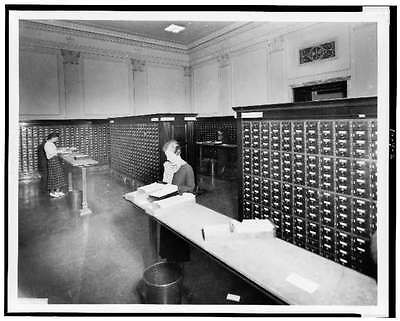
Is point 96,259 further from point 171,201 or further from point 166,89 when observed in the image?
point 166,89

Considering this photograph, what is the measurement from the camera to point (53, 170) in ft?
18.9

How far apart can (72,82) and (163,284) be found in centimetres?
701

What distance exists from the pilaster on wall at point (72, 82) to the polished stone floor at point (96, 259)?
10.4 feet

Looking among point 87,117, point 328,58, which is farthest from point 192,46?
point 328,58

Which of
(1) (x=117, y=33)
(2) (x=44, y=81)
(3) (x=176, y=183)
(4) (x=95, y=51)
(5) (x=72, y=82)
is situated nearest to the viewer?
(3) (x=176, y=183)

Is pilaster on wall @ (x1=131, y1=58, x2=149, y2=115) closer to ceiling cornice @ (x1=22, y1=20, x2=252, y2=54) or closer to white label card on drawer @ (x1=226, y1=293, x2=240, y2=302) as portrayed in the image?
ceiling cornice @ (x1=22, y1=20, x2=252, y2=54)

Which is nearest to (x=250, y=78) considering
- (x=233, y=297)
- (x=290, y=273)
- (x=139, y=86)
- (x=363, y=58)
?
(x=363, y=58)

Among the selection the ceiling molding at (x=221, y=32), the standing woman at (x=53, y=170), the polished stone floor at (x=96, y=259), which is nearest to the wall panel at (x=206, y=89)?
the ceiling molding at (x=221, y=32)

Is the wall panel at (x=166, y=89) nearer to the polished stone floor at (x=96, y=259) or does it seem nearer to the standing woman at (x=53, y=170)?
the standing woman at (x=53, y=170)

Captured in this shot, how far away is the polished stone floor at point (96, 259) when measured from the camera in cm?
253

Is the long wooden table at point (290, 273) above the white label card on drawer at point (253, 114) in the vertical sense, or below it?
below

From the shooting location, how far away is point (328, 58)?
6020 millimetres
